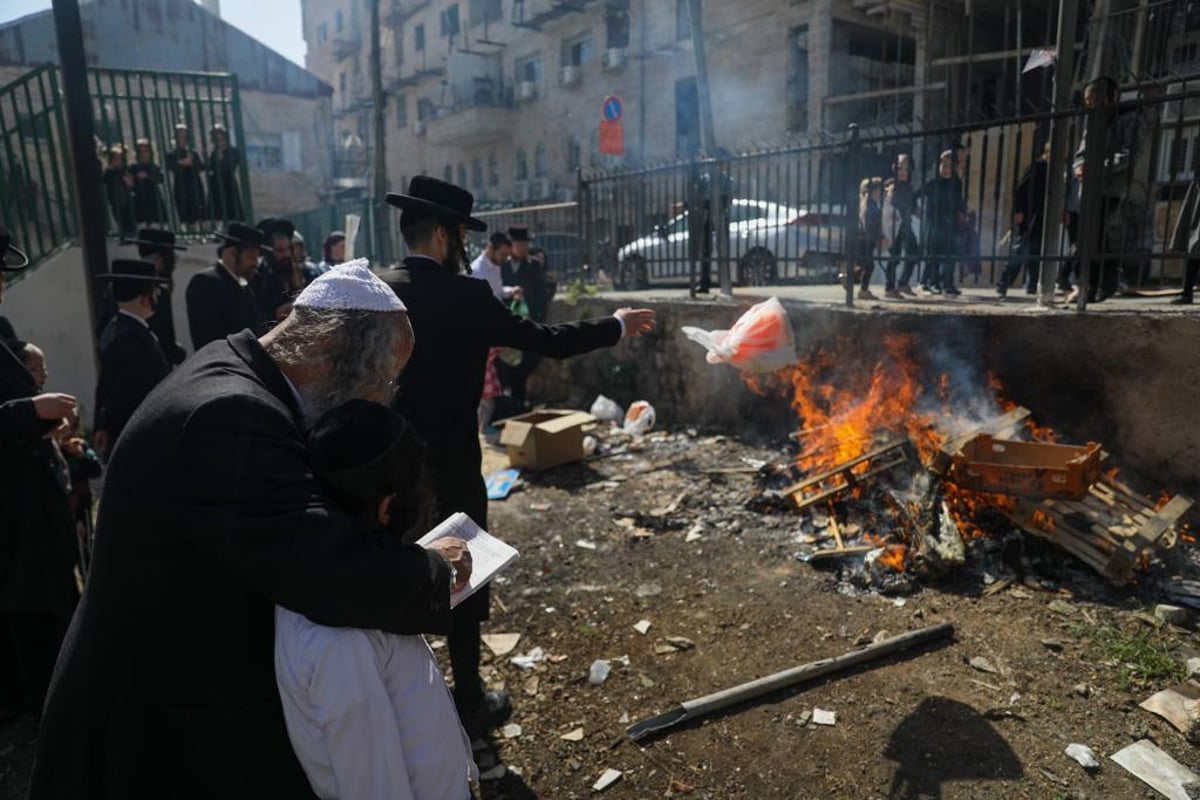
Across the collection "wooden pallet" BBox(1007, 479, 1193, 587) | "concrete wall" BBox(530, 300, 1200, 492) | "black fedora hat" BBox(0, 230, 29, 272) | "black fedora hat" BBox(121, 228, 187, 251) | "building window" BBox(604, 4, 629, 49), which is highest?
"building window" BBox(604, 4, 629, 49)

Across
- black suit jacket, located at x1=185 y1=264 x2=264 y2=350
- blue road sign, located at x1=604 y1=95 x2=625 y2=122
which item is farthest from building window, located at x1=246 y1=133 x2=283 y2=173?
black suit jacket, located at x1=185 y1=264 x2=264 y2=350

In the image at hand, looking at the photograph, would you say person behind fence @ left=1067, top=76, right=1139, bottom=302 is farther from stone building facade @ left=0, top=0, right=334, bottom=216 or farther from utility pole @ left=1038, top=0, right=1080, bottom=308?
stone building facade @ left=0, top=0, right=334, bottom=216

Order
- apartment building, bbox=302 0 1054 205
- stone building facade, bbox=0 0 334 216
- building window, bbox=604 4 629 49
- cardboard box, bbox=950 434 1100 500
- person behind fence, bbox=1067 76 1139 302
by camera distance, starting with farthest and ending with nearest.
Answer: stone building facade, bbox=0 0 334 216
building window, bbox=604 4 629 49
apartment building, bbox=302 0 1054 205
person behind fence, bbox=1067 76 1139 302
cardboard box, bbox=950 434 1100 500

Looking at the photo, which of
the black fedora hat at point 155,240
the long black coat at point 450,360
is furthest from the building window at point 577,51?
the long black coat at point 450,360

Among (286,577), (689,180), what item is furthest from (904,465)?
(286,577)

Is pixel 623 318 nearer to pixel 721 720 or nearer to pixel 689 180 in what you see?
pixel 721 720

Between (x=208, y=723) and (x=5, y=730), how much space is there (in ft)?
9.45

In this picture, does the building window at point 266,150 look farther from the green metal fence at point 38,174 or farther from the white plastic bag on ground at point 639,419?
the white plastic bag on ground at point 639,419

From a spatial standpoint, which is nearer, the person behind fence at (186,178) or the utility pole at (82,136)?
the utility pole at (82,136)

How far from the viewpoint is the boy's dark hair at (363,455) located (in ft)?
4.73

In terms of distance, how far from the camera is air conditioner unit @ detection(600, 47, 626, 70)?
28016 millimetres

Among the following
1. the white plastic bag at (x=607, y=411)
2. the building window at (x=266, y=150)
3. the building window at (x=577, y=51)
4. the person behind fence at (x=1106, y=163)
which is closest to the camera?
the person behind fence at (x=1106, y=163)

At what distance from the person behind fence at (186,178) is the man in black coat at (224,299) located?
513cm

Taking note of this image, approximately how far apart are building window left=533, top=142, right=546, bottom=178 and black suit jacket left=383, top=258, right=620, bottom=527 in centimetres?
3191
